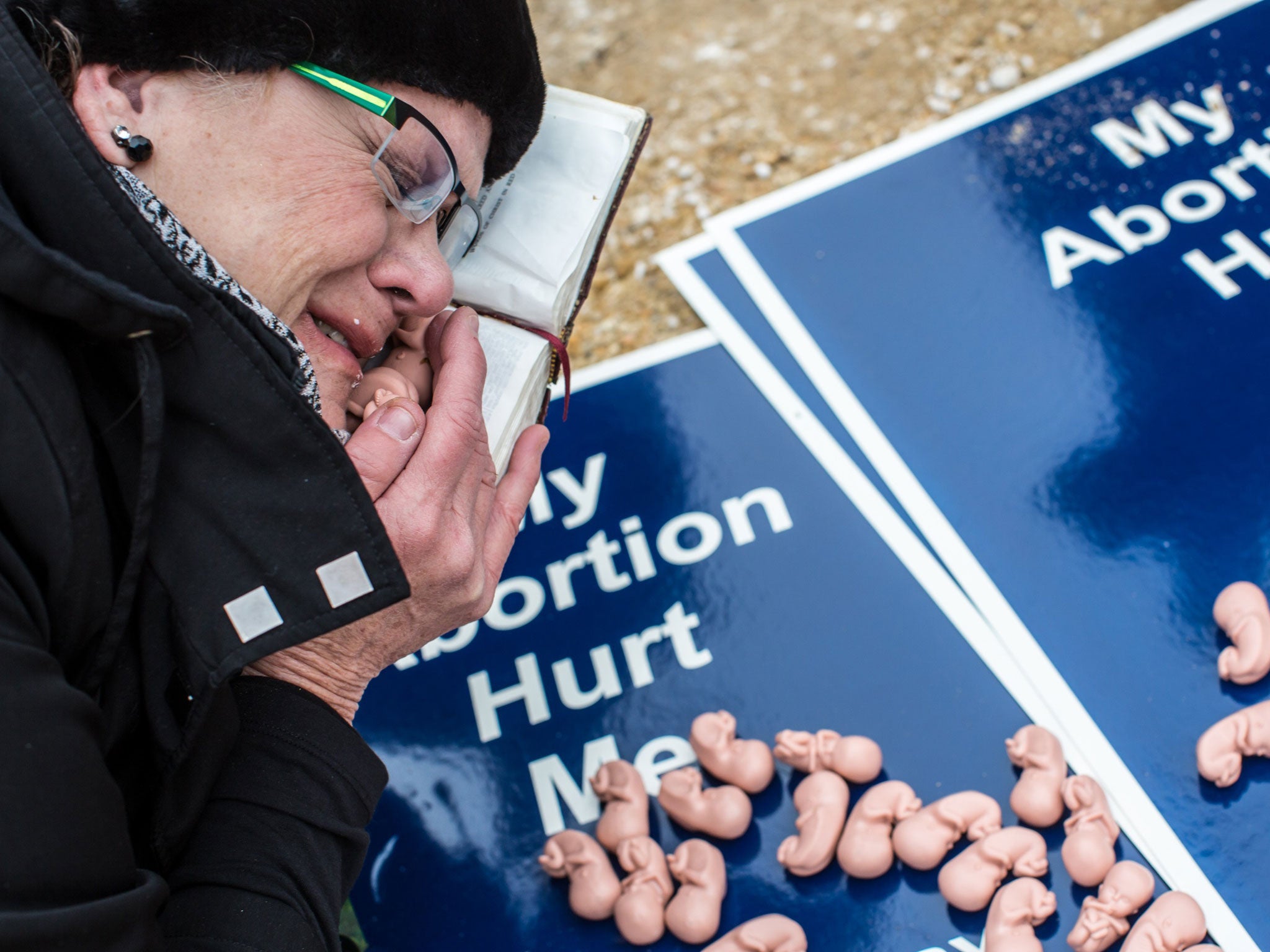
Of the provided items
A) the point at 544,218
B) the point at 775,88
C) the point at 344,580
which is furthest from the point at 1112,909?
the point at 775,88

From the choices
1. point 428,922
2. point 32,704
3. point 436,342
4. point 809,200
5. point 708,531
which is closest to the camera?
point 32,704

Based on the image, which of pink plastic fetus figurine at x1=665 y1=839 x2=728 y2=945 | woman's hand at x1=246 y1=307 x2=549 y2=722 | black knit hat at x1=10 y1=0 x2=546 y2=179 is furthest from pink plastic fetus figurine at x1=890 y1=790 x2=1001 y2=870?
black knit hat at x1=10 y1=0 x2=546 y2=179

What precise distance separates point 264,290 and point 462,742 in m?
0.86

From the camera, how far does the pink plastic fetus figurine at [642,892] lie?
148 cm

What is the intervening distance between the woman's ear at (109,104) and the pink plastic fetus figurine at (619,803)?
105 centimetres

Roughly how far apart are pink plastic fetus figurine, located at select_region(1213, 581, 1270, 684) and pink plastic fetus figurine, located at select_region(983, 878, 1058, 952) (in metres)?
0.42

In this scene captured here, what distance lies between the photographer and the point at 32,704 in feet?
2.93

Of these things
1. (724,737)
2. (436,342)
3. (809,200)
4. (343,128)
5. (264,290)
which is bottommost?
(724,737)

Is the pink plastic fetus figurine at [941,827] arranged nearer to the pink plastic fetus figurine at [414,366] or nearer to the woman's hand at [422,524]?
the woman's hand at [422,524]

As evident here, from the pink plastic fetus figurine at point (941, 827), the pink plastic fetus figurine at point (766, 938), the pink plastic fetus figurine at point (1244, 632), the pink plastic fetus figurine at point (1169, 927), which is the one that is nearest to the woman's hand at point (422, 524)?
the pink plastic fetus figurine at point (766, 938)

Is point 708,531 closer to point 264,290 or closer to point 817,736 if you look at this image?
point 817,736

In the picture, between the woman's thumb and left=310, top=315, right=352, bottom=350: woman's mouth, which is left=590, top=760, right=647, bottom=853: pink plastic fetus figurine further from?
left=310, top=315, right=352, bottom=350: woman's mouth

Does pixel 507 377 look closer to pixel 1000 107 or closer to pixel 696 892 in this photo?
pixel 696 892

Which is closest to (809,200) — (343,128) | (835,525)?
(835,525)
